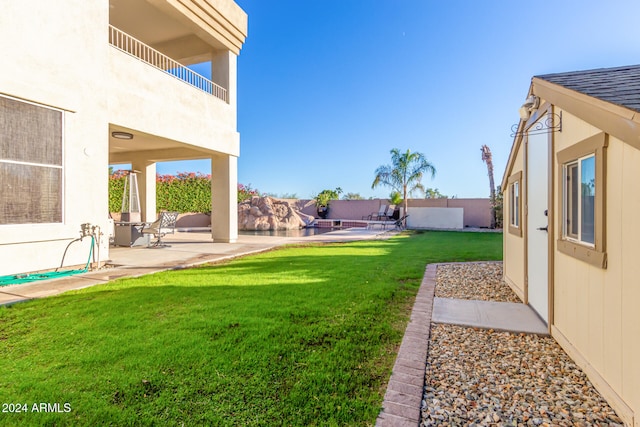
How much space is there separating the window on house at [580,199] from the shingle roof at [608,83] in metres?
0.58

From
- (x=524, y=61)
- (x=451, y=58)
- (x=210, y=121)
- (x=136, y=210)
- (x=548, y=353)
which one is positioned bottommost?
(x=548, y=353)

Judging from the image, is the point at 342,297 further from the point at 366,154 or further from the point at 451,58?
the point at 366,154

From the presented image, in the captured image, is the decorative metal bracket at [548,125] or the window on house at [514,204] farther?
the window on house at [514,204]

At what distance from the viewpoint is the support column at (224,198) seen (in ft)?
43.5

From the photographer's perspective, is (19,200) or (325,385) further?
(19,200)

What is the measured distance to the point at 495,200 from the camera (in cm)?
2300

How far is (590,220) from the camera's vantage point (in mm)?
3158

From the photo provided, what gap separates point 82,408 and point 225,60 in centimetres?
1294

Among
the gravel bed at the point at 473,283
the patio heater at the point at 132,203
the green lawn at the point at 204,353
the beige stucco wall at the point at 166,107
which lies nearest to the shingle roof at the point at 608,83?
the green lawn at the point at 204,353

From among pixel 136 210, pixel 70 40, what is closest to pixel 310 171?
pixel 136 210

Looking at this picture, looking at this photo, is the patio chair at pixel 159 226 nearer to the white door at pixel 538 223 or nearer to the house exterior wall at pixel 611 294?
the white door at pixel 538 223

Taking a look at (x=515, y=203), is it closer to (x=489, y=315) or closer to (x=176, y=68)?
(x=489, y=315)

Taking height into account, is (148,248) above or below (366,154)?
below

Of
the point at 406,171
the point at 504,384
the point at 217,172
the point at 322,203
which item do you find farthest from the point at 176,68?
the point at 322,203
